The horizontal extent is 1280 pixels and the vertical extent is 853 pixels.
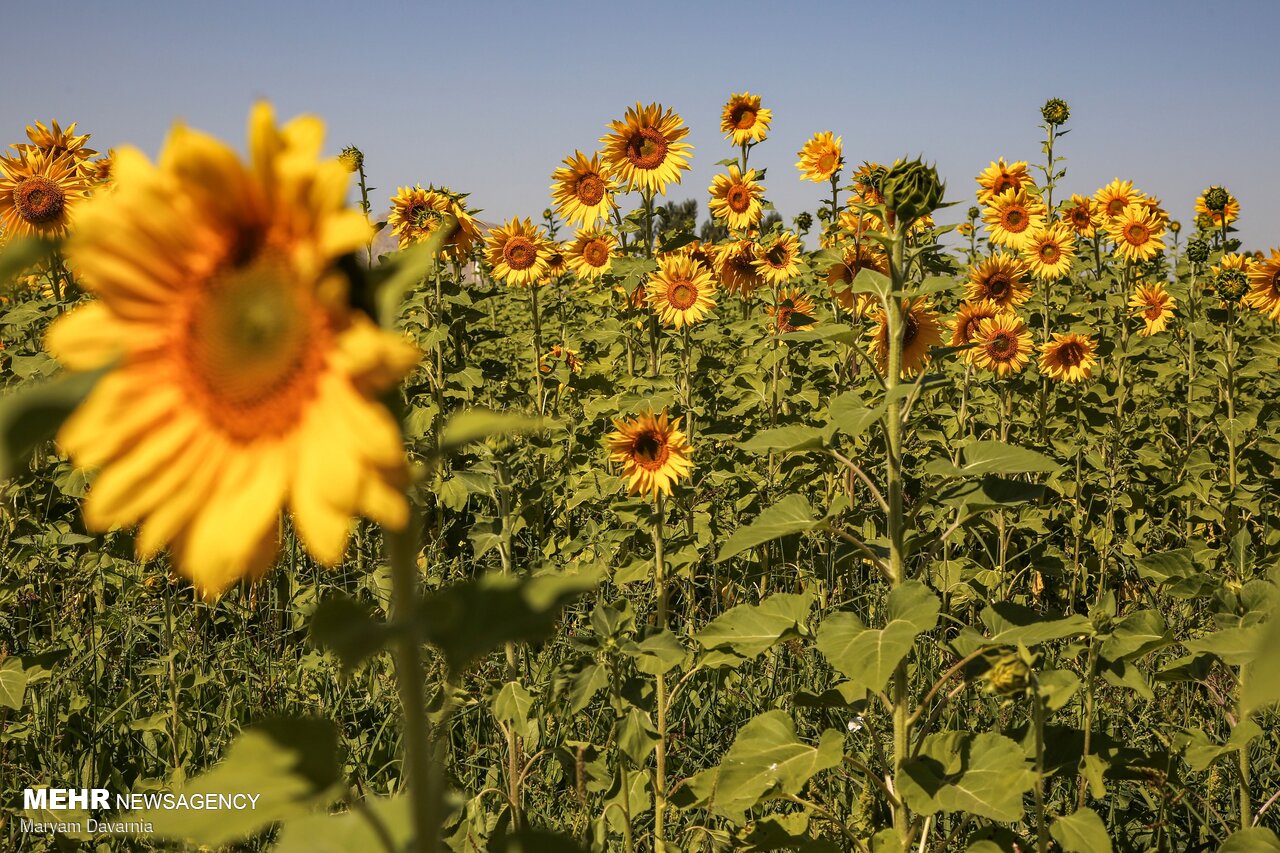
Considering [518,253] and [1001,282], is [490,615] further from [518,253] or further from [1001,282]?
[1001,282]

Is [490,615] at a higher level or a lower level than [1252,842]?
higher

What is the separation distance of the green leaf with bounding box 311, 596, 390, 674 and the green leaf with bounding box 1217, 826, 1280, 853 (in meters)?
1.91

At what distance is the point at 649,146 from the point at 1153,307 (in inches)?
165

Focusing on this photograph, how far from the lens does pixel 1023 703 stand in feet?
9.86

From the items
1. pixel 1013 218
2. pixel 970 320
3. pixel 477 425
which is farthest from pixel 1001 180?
pixel 477 425

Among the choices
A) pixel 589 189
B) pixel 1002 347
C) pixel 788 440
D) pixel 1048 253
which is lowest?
pixel 788 440

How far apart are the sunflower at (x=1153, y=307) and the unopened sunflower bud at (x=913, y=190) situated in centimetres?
498

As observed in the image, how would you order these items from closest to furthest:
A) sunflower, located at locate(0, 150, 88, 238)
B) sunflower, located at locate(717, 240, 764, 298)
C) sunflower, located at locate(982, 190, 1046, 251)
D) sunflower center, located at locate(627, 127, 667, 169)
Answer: sunflower, located at locate(0, 150, 88, 238) → sunflower center, located at locate(627, 127, 667, 169) → sunflower, located at locate(717, 240, 764, 298) → sunflower, located at locate(982, 190, 1046, 251)

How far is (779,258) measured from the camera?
18.8 ft

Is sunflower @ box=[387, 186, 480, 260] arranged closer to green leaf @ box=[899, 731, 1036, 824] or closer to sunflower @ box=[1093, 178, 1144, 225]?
green leaf @ box=[899, 731, 1036, 824]

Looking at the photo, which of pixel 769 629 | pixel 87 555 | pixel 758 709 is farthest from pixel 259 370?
pixel 87 555

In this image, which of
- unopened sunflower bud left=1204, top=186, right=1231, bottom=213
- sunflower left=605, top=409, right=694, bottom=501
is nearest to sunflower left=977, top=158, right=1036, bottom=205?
unopened sunflower bud left=1204, top=186, right=1231, bottom=213

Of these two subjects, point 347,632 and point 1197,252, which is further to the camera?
point 1197,252

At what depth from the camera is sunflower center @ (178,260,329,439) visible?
810mm
